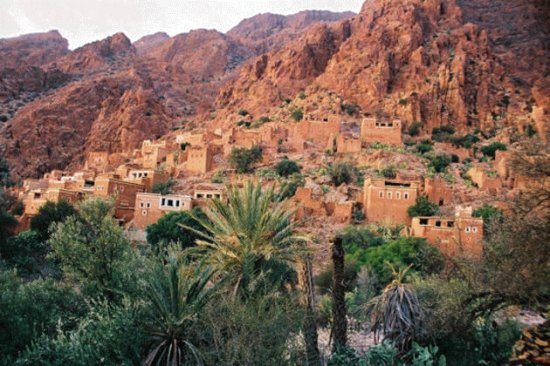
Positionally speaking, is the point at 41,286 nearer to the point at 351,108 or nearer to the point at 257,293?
the point at 257,293

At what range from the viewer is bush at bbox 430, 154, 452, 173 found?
168 feet

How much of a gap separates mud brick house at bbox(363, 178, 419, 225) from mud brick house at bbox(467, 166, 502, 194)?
8.35 m

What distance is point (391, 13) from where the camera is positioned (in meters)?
88.1

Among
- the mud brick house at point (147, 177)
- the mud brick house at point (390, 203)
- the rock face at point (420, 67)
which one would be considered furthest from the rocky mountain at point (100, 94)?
the mud brick house at point (390, 203)

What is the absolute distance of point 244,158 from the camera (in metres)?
51.5

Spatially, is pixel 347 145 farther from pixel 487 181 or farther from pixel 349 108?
pixel 349 108

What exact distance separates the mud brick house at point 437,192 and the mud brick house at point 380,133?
15.2 metres

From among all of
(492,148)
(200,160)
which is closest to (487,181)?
(492,148)

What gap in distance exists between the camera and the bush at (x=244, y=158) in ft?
168

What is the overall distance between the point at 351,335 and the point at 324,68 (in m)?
73.8

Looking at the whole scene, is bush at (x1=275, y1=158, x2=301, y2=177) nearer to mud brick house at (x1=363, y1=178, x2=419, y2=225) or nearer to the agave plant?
mud brick house at (x1=363, y1=178, x2=419, y2=225)

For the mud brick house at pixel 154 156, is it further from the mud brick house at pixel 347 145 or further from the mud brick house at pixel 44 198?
the mud brick house at pixel 347 145

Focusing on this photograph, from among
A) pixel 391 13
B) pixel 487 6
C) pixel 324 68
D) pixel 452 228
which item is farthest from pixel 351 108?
pixel 487 6

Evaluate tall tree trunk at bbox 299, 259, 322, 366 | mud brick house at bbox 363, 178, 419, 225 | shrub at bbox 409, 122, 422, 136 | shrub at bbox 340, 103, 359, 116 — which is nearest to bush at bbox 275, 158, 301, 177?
mud brick house at bbox 363, 178, 419, 225
